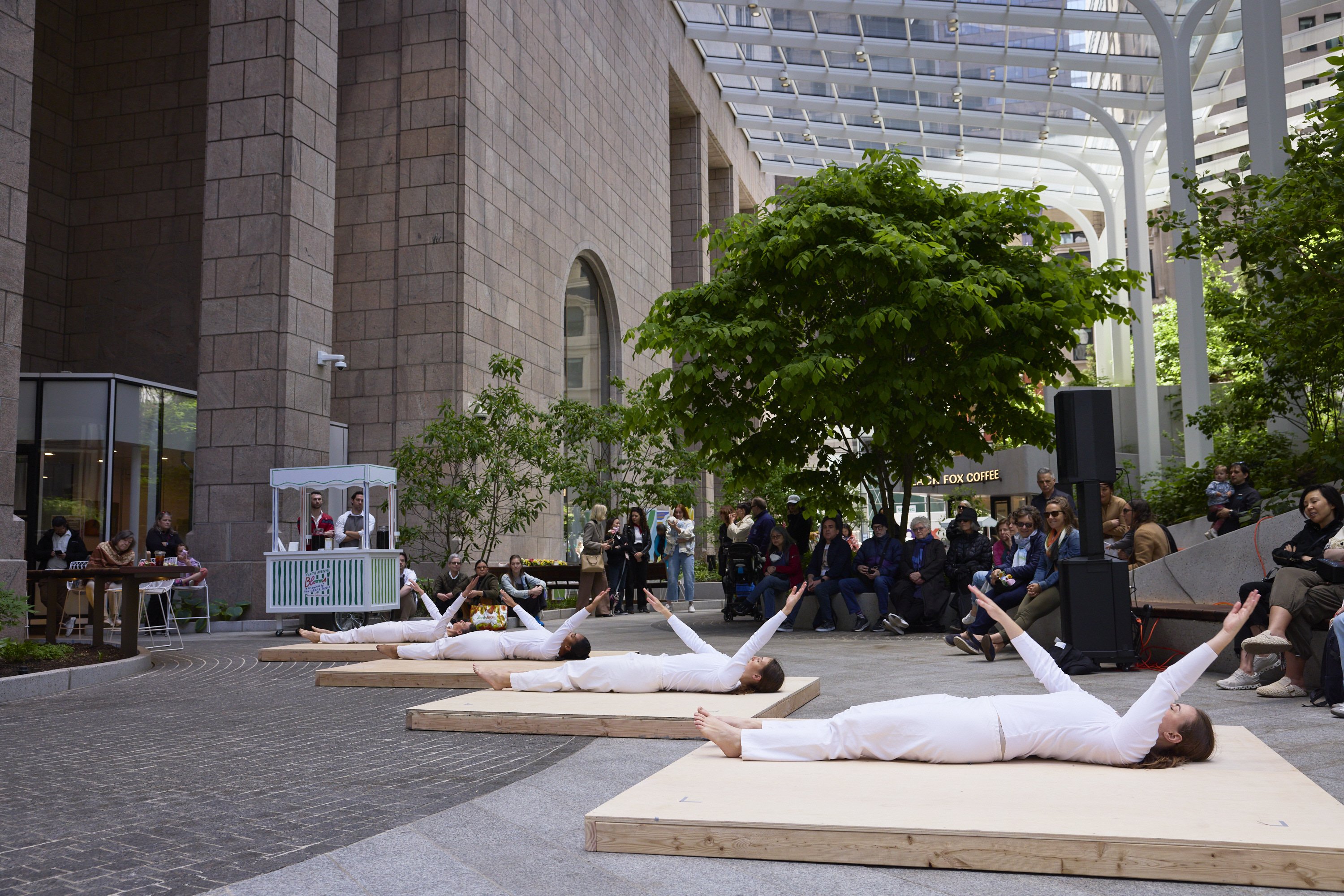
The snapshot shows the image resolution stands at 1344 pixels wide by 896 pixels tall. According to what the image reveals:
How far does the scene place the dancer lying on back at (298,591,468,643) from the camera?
12.0 m

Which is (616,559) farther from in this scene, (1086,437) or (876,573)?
(1086,437)

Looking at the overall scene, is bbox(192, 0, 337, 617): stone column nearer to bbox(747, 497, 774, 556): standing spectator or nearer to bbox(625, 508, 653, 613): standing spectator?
bbox(625, 508, 653, 613): standing spectator

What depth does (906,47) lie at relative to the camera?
29922 millimetres

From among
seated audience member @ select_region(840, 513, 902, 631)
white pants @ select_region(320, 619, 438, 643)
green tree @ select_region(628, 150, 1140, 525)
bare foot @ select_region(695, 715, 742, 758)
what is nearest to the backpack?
seated audience member @ select_region(840, 513, 902, 631)

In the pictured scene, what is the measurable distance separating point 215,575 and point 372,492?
4659 millimetres

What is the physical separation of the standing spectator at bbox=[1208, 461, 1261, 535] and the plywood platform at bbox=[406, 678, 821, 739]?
25.2 feet

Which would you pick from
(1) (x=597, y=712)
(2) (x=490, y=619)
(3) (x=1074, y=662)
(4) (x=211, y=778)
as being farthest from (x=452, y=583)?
(4) (x=211, y=778)

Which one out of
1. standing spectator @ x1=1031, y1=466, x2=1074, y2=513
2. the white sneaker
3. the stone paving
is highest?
standing spectator @ x1=1031, y1=466, x2=1074, y2=513

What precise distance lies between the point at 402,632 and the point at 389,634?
0.64 ft

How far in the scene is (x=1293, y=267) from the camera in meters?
10.8

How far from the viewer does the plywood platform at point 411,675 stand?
9.82 metres

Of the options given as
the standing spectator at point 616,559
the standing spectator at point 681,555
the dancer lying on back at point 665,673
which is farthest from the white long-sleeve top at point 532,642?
the standing spectator at point 681,555

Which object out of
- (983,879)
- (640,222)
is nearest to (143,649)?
(983,879)

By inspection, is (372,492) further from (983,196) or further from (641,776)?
(641,776)
